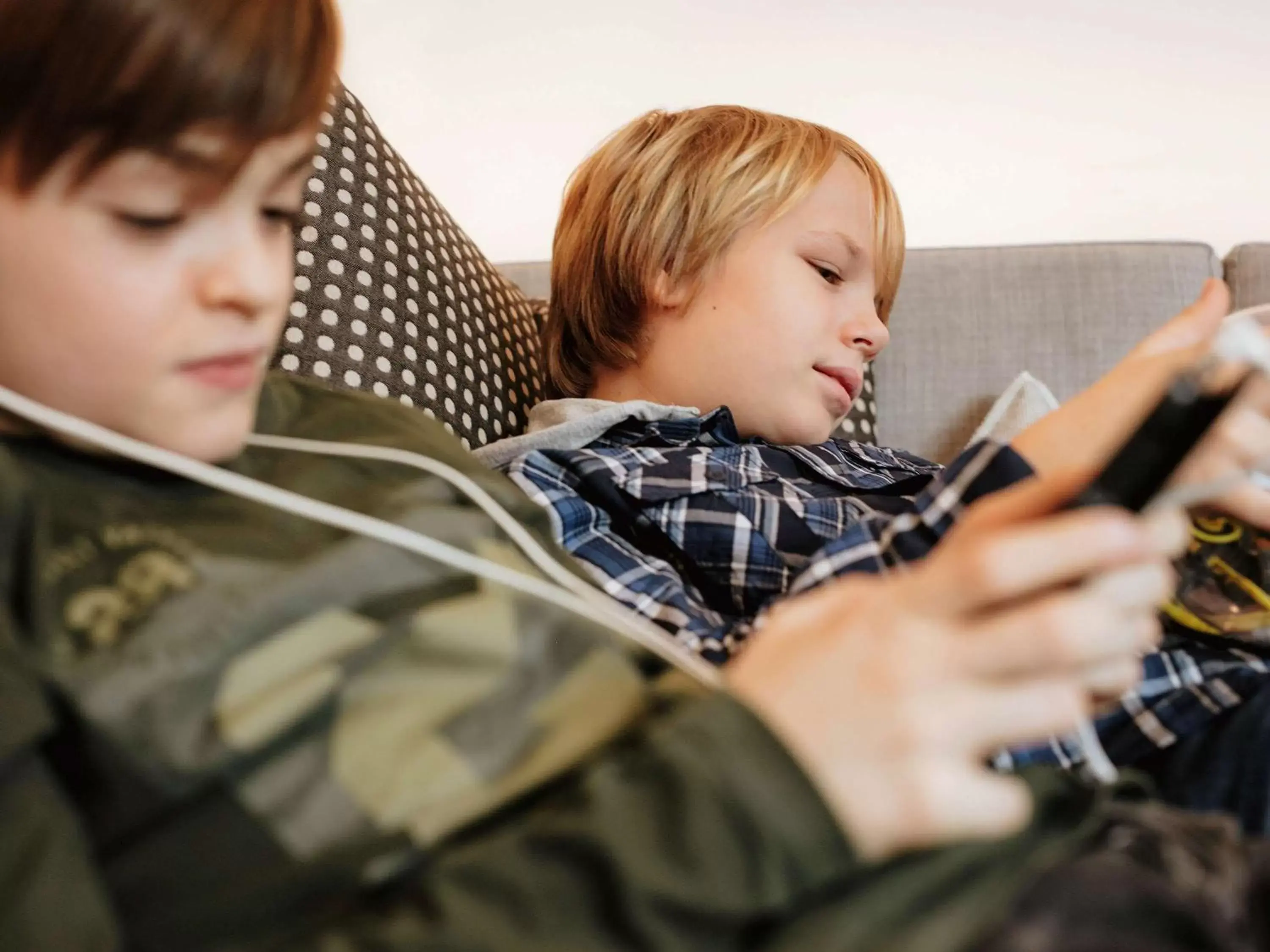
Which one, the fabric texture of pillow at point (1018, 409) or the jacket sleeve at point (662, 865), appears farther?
the fabric texture of pillow at point (1018, 409)

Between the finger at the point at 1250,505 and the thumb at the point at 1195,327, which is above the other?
the thumb at the point at 1195,327

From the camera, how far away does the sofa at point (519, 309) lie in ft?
2.77

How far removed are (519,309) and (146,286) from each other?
77cm

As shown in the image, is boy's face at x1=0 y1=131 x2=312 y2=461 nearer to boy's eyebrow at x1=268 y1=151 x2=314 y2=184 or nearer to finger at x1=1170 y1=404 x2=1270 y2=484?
boy's eyebrow at x1=268 y1=151 x2=314 y2=184

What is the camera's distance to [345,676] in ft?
1.39

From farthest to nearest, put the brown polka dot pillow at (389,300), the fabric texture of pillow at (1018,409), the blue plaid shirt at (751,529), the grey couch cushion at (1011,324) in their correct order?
the grey couch cushion at (1011,324), the fabric texture of pillow at (1018,409), the brown polka dot pillow at (389,300), the blue plaid shirt at (751,529)

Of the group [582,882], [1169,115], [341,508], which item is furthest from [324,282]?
[1169,115]

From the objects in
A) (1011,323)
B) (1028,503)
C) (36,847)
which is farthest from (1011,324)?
(36,847)

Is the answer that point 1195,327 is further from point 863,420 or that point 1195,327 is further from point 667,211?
point 863,420

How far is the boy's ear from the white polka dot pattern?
0.37m

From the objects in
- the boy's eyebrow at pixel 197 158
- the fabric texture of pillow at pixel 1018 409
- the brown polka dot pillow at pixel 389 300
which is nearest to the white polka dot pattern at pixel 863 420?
the fabric texture of pillow at pixel 1018 409

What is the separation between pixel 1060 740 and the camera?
0.59m

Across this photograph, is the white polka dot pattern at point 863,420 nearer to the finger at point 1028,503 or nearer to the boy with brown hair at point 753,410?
the boy with brown hair at point 753,410

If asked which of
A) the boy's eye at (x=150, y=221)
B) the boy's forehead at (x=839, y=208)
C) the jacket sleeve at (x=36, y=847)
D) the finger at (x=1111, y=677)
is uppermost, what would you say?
the boy's eye at (x=150, y=221)
